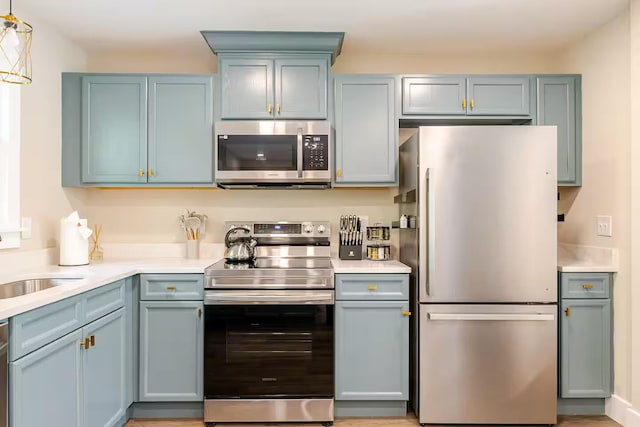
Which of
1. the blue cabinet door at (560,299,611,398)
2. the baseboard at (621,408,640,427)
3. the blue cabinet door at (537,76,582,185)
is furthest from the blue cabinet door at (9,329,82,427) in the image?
the blue cabinet door at (537,76,582,185)

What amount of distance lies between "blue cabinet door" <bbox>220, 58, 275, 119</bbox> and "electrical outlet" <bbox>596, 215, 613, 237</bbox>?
7.29ft

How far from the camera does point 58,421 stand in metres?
1.67

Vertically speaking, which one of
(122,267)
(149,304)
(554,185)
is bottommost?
(149,304)

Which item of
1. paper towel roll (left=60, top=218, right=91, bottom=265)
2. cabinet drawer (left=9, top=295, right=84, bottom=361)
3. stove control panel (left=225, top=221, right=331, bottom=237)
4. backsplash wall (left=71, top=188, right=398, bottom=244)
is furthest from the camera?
backsplash wall (left=71, top=188, right=398, bottom=244)

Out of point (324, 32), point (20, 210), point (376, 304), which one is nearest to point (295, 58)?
point (324, 32)

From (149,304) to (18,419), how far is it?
Result: 975mm

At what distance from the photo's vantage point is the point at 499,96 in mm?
2760

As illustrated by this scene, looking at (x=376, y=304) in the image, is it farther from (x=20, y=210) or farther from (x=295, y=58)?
(x=20, y=210)

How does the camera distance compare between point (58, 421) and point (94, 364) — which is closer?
point (58, 421)

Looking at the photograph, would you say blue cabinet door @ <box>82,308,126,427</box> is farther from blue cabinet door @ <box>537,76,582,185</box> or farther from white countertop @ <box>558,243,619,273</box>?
blue cabinet door @ <box>537,76,582,185</box>

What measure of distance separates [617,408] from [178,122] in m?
3.29

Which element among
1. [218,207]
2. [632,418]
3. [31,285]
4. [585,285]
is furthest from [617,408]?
[31,285]

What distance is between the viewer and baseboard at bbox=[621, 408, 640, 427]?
88.4 inches

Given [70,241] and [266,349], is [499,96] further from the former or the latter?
[70,241]
